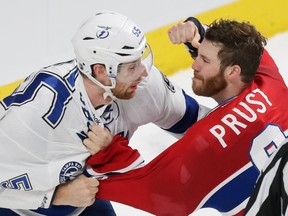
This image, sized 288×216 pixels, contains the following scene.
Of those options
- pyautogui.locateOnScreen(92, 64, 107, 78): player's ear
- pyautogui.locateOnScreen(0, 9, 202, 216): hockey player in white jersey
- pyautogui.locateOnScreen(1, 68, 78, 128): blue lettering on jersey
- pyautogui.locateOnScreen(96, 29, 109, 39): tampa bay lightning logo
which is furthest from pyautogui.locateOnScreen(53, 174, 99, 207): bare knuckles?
pyautogui.locateOnScreen(96, 29, 109, 39): tampa bay lightning logo

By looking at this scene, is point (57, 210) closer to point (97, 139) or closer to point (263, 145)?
point (97, 139)

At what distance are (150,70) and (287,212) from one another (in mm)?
947

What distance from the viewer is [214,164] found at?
6.09 ft

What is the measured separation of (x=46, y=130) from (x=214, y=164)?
0.42 meters

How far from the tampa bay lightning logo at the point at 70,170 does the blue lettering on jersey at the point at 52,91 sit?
11cm

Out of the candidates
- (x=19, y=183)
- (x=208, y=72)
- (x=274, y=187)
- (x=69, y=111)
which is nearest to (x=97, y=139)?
(x=69, y=111)

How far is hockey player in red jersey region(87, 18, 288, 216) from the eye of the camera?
72.9 inches

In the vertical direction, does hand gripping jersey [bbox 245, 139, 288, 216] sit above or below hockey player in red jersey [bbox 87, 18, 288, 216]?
above

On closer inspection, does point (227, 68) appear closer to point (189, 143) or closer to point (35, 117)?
point (189, 143)

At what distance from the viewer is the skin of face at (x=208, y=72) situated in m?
2.04

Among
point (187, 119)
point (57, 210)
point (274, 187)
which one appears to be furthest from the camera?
point (187, 119)

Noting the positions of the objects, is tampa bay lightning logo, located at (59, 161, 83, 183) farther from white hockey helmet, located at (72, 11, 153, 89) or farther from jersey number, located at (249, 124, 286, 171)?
jersey number, located at (249, 124, 286, 171)

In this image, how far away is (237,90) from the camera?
202cm

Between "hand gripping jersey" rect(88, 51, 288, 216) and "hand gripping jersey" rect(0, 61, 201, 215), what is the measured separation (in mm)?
77
